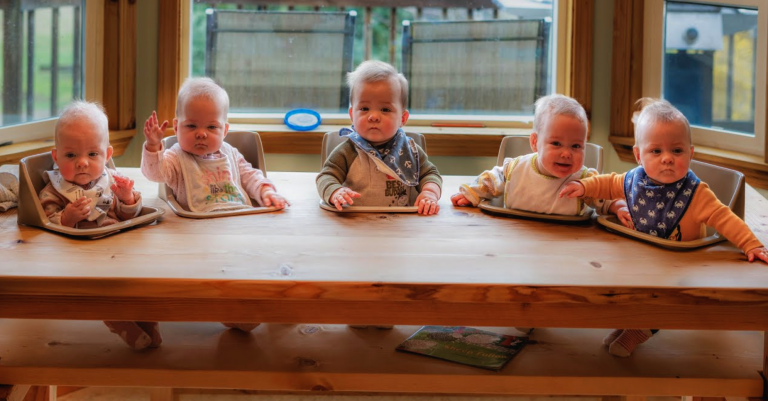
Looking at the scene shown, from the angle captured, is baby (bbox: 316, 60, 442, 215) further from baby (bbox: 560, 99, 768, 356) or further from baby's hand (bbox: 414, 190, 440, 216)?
baby (bbox: 560, 99, 768, 356)

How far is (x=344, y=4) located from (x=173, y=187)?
1.33 m

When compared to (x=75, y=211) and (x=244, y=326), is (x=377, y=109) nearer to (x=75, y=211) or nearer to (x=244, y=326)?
(x=244, y=326)

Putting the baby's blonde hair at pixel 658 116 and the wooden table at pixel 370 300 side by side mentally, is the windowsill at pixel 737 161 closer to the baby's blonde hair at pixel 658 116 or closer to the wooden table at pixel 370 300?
the wooden table at pixel 370 300

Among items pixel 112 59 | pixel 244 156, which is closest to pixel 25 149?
pixel 112 59

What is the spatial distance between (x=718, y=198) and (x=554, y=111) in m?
0.41

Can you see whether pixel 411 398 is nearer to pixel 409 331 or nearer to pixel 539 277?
pixel 409 331

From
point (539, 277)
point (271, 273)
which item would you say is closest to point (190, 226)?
point (271, 273)

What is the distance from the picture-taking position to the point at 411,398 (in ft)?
7.94

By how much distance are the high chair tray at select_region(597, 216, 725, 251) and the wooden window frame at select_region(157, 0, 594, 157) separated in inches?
43.8

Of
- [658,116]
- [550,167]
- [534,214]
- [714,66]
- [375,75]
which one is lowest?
[534,214]

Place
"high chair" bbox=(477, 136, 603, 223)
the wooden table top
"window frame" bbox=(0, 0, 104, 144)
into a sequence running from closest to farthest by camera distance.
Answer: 1. the wooden table top
2. "high chair" bbox=(477, 136, 603, 223)
3. "window frame" bbox=(0, 0, 104, 144)

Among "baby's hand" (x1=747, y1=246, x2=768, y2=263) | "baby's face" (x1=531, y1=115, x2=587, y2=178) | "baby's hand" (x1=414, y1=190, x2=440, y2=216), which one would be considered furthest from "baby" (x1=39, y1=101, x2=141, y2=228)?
"baby's hand" (x1=747, y1=246, x2=768, y2=263)

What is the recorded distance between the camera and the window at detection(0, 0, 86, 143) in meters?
2.30

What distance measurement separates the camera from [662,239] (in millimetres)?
1513
